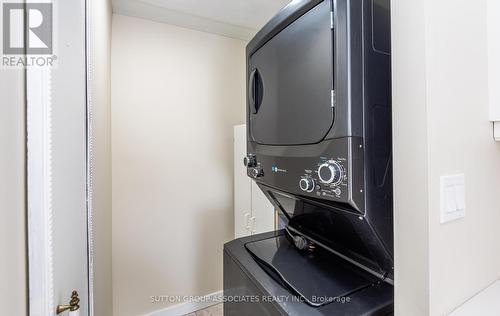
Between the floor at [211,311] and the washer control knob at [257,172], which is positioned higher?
the washer control knob at [257,172]

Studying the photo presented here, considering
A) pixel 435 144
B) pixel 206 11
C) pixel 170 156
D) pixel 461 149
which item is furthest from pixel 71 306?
pixel 206 11

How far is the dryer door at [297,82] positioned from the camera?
0.76 m

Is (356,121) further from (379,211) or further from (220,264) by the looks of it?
(220,264)

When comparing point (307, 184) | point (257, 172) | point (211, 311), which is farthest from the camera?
point (211, 311)

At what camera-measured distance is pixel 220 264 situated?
107 inches

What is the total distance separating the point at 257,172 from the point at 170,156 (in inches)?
61.7

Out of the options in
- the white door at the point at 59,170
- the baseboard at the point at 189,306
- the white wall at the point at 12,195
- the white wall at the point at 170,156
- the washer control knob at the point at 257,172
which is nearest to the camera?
the white wall at the point at 12,195

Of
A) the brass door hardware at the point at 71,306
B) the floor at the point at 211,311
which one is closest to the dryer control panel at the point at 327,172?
the brass door hardware at the point at 71,306

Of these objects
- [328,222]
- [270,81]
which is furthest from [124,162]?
[328,222]

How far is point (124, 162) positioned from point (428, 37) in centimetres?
234

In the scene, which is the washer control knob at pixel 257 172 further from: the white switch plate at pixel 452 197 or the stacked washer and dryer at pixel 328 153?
the white switch plate at pixel 452 197

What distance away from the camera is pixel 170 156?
247cm

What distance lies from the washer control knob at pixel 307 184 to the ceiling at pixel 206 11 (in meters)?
1.90

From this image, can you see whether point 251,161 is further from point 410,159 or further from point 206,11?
point 206,11
